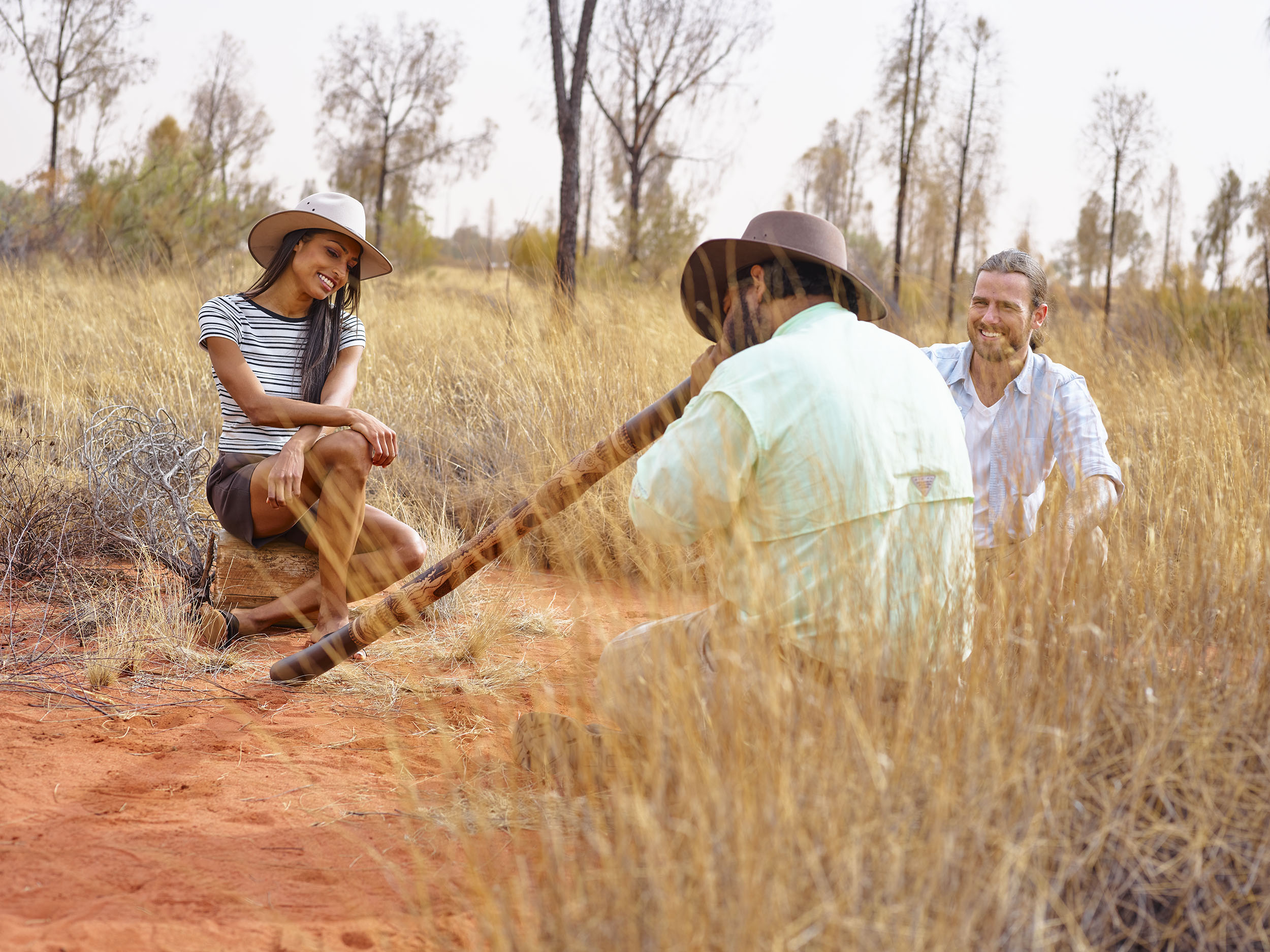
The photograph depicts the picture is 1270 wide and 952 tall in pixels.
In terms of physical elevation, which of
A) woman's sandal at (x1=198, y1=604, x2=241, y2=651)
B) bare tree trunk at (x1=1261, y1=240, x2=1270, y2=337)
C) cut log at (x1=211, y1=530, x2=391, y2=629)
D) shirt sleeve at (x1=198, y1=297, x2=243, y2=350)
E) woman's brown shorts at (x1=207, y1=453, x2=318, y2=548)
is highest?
bare tree trunk at (x1=1261, y1=240, x2=1270, y2=337)

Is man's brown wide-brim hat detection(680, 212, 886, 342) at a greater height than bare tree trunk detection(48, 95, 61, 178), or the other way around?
bare tree trunk detection(48, 95, 61, 178)

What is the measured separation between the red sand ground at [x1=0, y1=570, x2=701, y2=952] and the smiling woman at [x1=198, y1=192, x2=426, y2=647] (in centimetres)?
43

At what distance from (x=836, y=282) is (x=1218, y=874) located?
4.43 feet

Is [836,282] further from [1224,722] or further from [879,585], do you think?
[1224,722]

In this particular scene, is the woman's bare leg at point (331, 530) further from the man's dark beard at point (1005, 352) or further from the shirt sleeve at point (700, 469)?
the man's dark beard at point (1005, 352)

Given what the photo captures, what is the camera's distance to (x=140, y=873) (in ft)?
6.66

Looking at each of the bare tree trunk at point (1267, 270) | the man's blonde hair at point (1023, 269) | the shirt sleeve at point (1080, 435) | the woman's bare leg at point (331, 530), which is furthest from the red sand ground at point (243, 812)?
the bare tree trunk at point (1267, 270)

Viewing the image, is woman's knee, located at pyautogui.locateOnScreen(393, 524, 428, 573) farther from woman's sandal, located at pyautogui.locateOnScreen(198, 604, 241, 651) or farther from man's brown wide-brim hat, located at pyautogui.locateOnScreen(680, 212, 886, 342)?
man's brown wide-brim hat, located at pyautogui.locateOnScreen(680, 212, 886, 342)

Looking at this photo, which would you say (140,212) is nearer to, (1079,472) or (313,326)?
(313,326)

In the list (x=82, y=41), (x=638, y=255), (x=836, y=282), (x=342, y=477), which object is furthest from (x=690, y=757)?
(x=82, y=41)

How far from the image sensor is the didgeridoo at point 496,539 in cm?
259

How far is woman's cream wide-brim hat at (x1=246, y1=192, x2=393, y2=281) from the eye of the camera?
3.64 meters

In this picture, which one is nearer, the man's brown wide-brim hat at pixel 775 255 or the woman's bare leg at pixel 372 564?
the man's brown wide-brim hat at pixel 775 255

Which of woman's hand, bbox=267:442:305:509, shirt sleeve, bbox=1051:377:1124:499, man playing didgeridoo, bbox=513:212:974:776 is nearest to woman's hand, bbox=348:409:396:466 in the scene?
woman's hand, bbox=267:442:305:509
